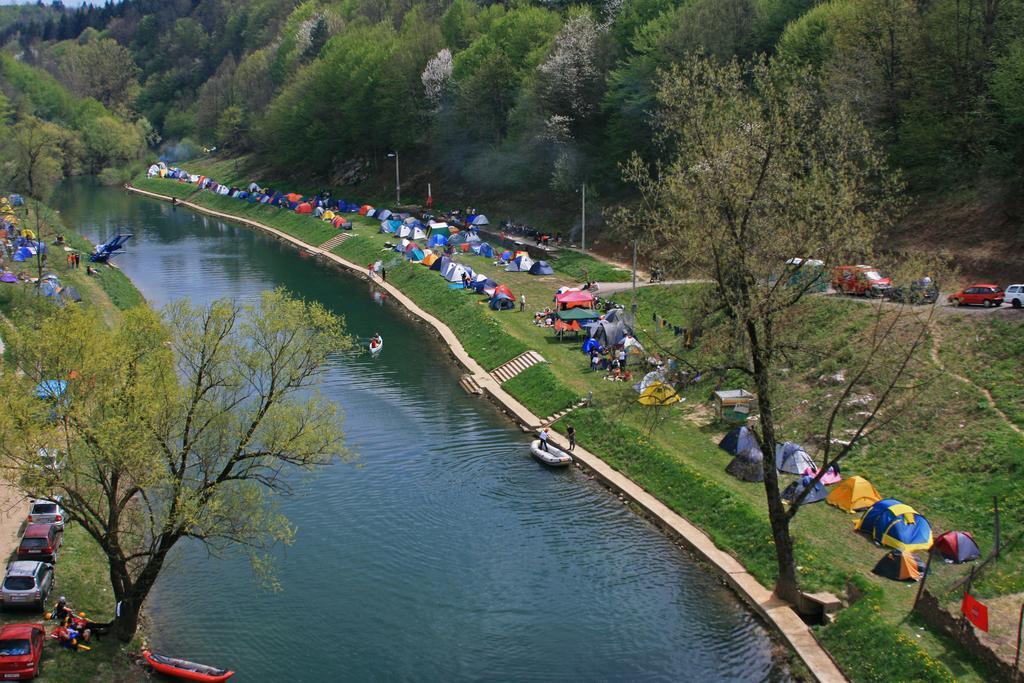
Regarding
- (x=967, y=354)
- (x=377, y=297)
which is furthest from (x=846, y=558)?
(x=377, y=297)

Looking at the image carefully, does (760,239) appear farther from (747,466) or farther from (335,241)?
(335,241)

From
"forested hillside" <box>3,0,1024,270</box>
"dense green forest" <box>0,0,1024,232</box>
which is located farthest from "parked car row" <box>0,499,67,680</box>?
"dense green forest" <box>0,0,1024,232</box>

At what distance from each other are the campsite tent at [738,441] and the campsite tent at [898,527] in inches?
293

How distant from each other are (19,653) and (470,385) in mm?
31799

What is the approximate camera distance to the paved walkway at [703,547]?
2920cm

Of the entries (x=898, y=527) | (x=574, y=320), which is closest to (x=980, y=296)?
(x=898, y=527)

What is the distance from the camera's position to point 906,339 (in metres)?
44.1

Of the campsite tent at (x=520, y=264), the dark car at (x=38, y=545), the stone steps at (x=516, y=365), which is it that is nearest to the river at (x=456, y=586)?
the dark car at (x=38, y=545)

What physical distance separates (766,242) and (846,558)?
35.1ft

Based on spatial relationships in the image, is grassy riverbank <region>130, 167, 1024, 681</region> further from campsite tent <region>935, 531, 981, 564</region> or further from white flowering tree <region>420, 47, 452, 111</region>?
white flowering tree <region>420, 47, 452, 111</region>

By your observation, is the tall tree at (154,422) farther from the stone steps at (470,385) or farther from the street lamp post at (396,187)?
the street lamp post at (396,187)

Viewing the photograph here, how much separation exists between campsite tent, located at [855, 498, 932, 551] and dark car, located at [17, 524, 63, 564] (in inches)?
1053

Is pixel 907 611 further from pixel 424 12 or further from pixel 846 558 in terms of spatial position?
pixel 424 12

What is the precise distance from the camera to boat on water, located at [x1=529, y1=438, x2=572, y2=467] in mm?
43844
